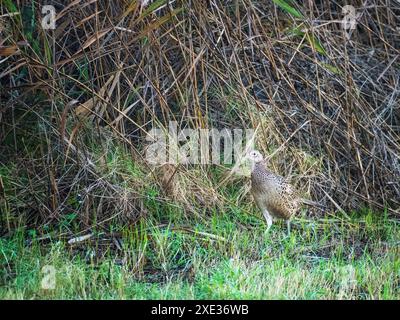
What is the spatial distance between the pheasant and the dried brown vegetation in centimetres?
30

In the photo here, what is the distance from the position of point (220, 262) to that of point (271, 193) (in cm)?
60

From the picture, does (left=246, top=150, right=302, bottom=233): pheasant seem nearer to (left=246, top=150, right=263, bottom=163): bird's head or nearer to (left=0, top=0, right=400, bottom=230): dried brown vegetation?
(left=246, top=150, right=263, bottom=163): bird's head

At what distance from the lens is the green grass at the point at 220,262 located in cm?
427

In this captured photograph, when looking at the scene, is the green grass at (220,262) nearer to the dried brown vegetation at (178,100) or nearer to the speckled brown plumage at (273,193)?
the speckled brown plumage at (273,193)

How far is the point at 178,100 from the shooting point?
5.39m

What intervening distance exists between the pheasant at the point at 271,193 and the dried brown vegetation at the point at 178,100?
0.97 feet

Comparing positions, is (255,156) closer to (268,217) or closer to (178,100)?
(268,217)

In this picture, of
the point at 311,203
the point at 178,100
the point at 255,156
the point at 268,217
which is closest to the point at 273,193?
the point at 268,217

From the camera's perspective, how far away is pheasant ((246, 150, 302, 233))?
5.02 m

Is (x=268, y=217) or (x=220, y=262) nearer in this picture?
(x=220, y=262)

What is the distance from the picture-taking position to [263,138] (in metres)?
Answer: 5.49

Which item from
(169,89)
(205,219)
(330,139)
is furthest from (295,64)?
(205,219)

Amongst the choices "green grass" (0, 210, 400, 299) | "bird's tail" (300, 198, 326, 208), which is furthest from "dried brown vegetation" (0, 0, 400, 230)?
"green grass" (0, 210, 400, 299)
